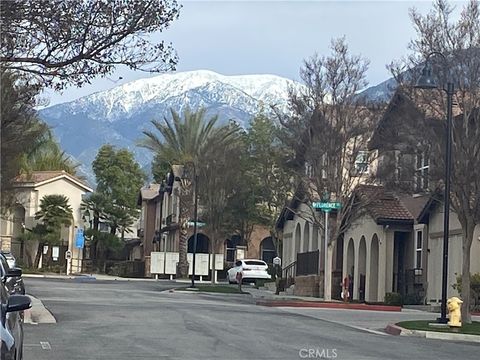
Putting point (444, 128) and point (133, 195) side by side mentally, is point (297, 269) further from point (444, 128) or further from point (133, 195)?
point (133, 195)

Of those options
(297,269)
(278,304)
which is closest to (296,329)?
(278,304)

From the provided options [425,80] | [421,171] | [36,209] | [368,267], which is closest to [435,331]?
[421,171]

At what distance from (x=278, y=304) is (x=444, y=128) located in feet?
33.4

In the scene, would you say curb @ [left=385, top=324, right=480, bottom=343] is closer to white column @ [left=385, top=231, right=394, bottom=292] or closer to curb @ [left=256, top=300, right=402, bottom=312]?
curb @ [left=256, top=300, right=402, bottom=312]

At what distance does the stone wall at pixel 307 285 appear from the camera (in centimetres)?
4191

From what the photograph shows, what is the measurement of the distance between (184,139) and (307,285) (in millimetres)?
23634

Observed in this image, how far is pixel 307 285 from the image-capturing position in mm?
43000

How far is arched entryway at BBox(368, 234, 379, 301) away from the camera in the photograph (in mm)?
39375

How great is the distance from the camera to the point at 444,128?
82.6 ft

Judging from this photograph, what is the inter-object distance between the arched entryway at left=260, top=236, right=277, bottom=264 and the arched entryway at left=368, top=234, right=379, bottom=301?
3007 centimetres

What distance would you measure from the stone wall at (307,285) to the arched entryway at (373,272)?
281 cm

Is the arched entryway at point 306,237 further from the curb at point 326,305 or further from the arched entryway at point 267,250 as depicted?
the arched entryway at point 267,250

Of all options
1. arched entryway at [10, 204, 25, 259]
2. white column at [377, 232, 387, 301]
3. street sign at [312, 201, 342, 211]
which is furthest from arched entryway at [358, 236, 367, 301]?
arched entryway at [10, 204, 25, 259]

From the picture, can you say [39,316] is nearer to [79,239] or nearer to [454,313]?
[454,313]
